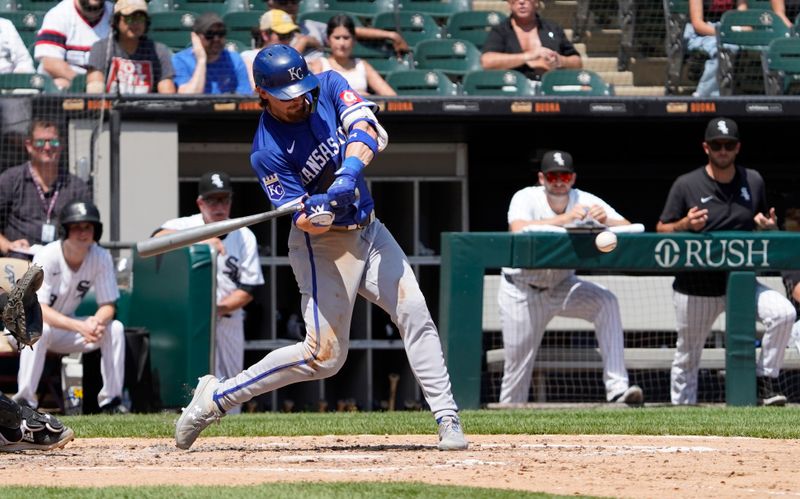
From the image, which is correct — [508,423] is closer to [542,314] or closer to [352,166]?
[542,314]

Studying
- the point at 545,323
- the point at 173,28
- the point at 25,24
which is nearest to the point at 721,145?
the point at 545,323

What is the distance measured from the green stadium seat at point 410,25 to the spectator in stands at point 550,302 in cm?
293

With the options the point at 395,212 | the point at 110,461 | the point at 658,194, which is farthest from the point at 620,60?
the point at 110,461

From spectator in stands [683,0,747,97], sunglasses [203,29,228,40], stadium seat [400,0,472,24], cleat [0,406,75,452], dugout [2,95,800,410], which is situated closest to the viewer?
cleat [0,406,75,452]

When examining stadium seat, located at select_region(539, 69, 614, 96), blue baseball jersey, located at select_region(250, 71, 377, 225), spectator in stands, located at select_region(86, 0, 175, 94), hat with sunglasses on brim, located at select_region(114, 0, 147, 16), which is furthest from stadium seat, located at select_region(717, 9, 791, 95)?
blue baseball jersey, located at select_region(250, 71, 377, 225)

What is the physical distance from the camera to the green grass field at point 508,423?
630cm

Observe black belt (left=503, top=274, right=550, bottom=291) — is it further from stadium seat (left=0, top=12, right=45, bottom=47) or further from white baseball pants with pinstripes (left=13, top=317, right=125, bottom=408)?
stadium seat (left=0, top=12, right=45, bottom=47)

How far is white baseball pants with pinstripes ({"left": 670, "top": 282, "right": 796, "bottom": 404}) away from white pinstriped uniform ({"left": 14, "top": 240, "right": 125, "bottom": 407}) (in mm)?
3401

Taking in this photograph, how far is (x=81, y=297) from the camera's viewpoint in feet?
27.6

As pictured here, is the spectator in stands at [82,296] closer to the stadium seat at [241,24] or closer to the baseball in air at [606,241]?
the stadium seat at [241,24]

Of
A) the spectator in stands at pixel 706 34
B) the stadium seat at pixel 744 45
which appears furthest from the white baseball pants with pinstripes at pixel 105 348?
the stadium seat at pixel 744 45

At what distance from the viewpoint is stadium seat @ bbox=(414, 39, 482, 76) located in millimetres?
10727

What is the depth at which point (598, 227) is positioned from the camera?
830 centimetres

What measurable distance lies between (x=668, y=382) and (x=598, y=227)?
129 centimetres
